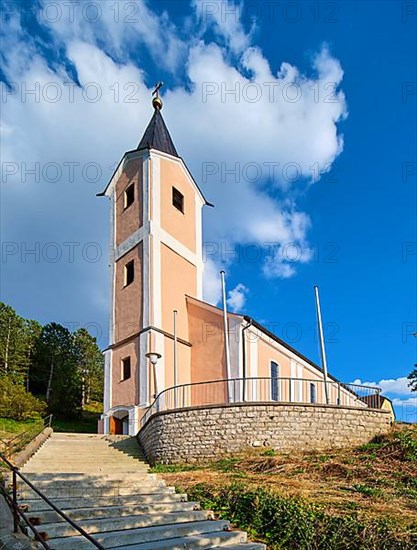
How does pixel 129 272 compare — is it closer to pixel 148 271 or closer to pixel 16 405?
pixel 148 271

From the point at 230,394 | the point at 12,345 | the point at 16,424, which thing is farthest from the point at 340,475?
the point at 12,345

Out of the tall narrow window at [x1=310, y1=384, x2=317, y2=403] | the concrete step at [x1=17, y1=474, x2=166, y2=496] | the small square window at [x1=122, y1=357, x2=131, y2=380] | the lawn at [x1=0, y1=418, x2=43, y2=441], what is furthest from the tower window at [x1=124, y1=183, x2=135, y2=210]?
the concrete step at [x1=17, y1=474, x2=166, y2=496]

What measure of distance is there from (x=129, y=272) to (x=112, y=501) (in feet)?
55.1

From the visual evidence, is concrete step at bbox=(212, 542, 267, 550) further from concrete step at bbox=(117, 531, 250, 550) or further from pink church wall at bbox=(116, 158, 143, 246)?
pink church wall at bbox=(116, 158, 143, 246)

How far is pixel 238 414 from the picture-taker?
15898 millimetres

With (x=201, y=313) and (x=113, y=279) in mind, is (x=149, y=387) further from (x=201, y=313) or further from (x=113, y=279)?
(x=113, y=279)

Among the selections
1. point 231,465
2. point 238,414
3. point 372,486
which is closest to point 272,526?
point 372,486

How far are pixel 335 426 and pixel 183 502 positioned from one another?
293 inches

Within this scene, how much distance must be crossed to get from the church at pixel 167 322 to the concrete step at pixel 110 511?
33.0 ft

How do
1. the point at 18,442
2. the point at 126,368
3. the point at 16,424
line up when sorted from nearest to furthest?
the point at 18,442, the point at 126,368, the point at 16,424

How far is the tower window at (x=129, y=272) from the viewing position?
2530 centimetres

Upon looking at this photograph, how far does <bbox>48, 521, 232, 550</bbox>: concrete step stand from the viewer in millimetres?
7371

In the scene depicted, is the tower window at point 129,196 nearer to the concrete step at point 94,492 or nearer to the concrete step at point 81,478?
the concrete step at point 81,478

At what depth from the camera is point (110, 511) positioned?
886 centimetres
